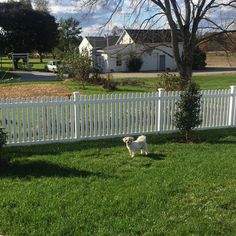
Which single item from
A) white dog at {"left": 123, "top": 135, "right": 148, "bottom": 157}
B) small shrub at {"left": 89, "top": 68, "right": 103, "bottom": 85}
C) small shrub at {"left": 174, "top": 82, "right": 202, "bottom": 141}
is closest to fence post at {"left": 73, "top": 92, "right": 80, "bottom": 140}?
white dog at {"left": 123, "top": 135, "right": 148, "bottom": 157}

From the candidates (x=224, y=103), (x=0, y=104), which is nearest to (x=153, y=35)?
(x=224, y=103)

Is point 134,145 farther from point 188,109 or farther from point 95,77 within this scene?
point 95,77

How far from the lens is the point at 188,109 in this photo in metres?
9.59

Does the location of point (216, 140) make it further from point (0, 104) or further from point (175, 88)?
point (175, 88)

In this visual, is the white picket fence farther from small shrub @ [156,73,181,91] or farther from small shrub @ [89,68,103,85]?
small shrub @ [89,68,103,85]

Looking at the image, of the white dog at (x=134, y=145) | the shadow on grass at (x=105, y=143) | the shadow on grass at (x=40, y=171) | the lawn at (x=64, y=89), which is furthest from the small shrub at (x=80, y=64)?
the shadow on grass at (x=40, y=171)

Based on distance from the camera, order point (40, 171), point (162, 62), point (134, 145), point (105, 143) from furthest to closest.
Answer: point (162, 62), point (105, 143), point (134, 145), point (40, 171)

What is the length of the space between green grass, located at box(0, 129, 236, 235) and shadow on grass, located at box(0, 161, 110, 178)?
16 mm

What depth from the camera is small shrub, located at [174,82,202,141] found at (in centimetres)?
952

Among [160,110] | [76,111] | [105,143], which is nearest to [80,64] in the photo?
[160,110]

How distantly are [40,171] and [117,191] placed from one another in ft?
5.65

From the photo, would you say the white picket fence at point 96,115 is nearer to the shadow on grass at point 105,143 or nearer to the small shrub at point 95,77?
the shadow on grass at point 105,143

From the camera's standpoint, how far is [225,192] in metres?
5.98

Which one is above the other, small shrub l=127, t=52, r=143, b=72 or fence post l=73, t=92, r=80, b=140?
fence post l=73, t=92, r=80, b=140
